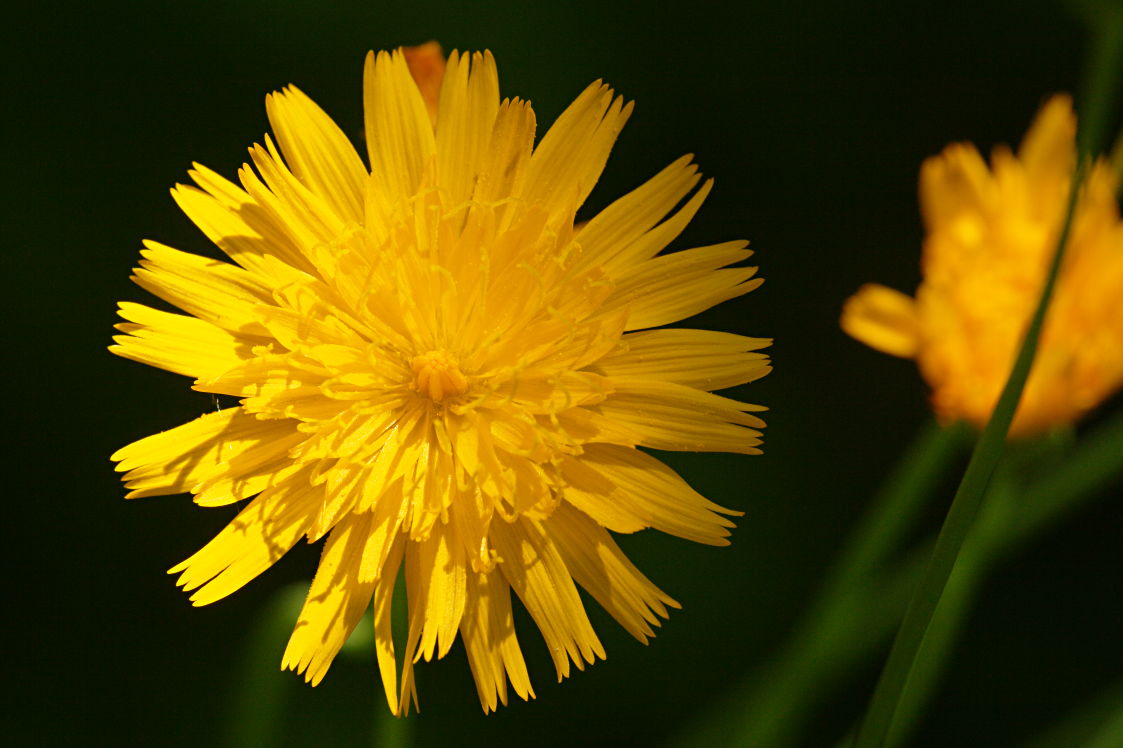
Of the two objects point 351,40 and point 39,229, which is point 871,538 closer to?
point 351,40

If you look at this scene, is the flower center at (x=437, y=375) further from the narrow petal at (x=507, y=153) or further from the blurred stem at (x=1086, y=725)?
the blurred stem at (x=1086, y=725)

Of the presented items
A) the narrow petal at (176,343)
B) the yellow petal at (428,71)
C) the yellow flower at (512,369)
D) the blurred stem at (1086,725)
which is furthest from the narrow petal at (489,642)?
Answer: the blurred stem at (1086,725)

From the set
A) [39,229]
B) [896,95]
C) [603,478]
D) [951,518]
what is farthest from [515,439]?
[896,95]

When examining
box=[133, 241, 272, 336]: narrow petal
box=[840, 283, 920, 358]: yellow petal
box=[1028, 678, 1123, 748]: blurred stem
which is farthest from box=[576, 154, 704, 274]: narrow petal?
box=[1028, 678, 1123, 748]: blurred stem

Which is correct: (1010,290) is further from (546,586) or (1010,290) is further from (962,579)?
(546,586)

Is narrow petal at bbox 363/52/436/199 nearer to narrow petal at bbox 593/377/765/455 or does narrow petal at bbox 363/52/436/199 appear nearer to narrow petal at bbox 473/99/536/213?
narrow petal at bbox 473/99/536/213

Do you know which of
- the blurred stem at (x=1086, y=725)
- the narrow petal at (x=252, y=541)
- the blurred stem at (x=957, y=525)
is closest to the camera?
the blurred stem at (x=957, y=525)
